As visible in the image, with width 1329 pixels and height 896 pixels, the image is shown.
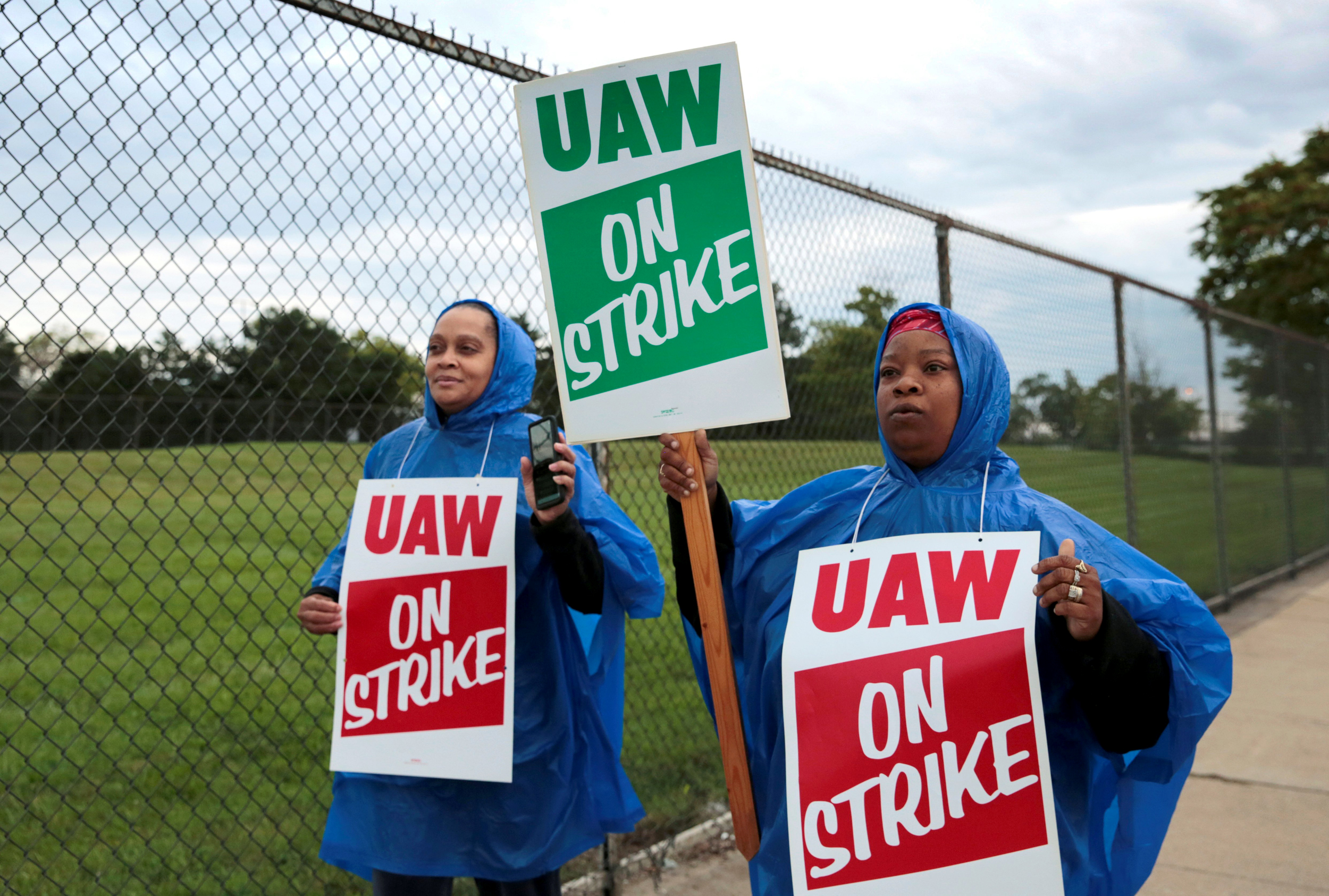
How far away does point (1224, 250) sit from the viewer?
32.8 meters

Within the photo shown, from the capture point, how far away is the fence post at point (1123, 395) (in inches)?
263

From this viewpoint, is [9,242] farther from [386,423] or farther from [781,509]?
[781,509]

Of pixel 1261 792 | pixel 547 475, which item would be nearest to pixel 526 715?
pixel 547 475

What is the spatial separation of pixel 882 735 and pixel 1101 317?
5.72 meters

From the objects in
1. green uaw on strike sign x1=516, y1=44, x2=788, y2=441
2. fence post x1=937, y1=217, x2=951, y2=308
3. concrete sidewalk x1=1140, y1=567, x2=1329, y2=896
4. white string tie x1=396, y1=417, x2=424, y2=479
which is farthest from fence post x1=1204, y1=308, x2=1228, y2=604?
green uaw on strike sign x1=516, y1=44, x2=788, y2=441

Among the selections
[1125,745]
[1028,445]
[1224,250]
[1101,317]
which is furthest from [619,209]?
[1224,250]

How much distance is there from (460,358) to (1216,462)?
7.84 metres

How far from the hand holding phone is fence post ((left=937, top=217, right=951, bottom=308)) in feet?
10.1

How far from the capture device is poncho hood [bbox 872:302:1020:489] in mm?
2041

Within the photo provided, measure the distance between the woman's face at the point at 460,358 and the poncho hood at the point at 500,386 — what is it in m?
0.02

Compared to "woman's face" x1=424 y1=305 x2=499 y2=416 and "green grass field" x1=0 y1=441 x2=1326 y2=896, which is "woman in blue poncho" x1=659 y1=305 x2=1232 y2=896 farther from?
"green grass field" x1=0 y1=441 x2=1326 y2=896

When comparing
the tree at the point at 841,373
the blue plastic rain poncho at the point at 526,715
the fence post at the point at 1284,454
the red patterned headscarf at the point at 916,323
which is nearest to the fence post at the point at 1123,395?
the tree at the point at 841,373

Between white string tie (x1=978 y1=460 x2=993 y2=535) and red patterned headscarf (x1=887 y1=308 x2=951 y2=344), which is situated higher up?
red patterned headscarf (x1=887 y1=308 x2=951 y2=344)

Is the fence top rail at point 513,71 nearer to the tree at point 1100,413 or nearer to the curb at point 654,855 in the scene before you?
the tree at point 1100,413
